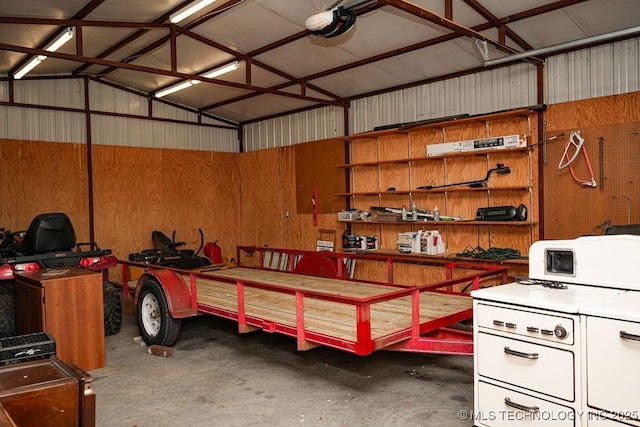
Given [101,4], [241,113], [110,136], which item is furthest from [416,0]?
[110,136]

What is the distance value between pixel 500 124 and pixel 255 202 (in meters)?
5.84

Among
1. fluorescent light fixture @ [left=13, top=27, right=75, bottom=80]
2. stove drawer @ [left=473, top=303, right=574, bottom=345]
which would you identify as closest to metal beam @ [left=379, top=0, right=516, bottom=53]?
stove drawer @ [left=473, top=303, right=574, bottom=345]

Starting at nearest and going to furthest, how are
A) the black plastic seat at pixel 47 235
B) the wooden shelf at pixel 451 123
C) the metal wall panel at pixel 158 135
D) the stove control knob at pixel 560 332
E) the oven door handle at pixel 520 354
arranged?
the stove control knob at pixel 560 332 < the oven door handle at pixel 520 354 < the black plastic seat at pixel 47 235 < the wooden shelf at pixel 451 123 < the metal wall panel at pixel 158 135

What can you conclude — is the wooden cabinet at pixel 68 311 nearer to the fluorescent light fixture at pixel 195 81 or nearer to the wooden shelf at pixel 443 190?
the fluorescent light fixture at pixel 195 81

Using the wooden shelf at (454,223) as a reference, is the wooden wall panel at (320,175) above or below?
above

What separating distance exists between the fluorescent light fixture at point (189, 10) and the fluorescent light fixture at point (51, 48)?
1.34 metres

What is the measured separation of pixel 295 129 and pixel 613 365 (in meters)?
8.14

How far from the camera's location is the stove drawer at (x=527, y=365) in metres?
2.47

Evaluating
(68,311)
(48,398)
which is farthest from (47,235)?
(48,398)

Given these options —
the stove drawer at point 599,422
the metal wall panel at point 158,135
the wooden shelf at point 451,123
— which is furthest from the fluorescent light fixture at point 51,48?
the stove drawer at point 599,422

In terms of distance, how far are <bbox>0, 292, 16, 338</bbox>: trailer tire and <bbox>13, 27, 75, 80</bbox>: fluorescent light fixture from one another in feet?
11.1

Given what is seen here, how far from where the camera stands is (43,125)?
8633 mm

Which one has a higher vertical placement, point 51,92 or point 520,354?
point 51,92

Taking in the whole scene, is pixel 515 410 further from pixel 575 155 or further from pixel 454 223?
pixel 454 223
